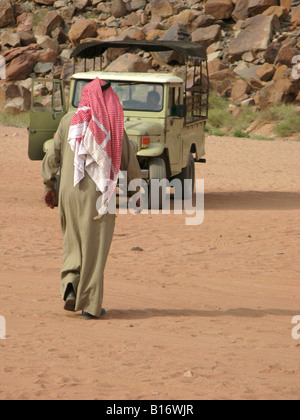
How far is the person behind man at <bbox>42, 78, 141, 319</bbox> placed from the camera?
537 centimetres

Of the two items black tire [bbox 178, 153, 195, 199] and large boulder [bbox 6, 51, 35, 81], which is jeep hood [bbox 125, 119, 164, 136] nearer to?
black tire [bbox 178, 153, 195, 199]

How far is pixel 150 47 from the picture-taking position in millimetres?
13078

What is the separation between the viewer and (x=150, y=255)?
27.1 feet

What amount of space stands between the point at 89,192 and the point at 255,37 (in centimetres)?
3069

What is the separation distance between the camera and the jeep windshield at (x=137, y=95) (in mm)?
11691

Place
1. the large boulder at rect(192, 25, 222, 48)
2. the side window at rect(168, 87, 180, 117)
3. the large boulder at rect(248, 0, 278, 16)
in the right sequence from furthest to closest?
the large boulder at rect(248, 0, 278, 16), the large boulder at rect(192, 25, 222, 48), the side window at rect(168, 87, 180, 117)

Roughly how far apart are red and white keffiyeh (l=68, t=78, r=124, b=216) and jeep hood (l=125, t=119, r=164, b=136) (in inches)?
221

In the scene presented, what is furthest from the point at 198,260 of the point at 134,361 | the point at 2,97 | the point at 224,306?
the point at 2,97

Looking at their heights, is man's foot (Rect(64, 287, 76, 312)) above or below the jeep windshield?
above

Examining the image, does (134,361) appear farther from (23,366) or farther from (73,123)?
(73,123)

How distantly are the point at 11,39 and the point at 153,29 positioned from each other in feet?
21.9
